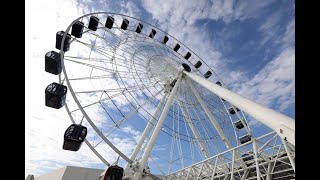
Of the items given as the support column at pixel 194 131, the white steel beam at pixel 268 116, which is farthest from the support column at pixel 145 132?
the white steel beam at pixel 268 116

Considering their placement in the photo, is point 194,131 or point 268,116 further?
point 194,131

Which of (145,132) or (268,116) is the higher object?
(268,116)

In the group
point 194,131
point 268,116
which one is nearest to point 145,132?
point 194,131

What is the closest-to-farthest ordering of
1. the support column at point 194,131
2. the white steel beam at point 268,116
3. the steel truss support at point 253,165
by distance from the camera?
1. the white steel beam at point 268,116
2. the steel truss support at point 253,165
3. the support column at point 194,131

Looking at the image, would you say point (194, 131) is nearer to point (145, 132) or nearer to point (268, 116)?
point (145, 132)

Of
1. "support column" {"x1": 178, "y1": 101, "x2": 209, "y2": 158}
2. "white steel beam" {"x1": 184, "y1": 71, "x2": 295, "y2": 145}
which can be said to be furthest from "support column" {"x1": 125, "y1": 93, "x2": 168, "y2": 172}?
"white steel beam" {"x1": 184, "y1": 71, "x2": 295, "y2": 145}

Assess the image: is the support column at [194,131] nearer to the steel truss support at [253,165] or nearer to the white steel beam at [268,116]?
the steel truss support at [253,165]

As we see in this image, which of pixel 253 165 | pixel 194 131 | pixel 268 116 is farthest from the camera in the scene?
pixel 194 131

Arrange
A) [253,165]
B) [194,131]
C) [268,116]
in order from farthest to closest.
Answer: [194,131] < [253,165] < [268,116]
